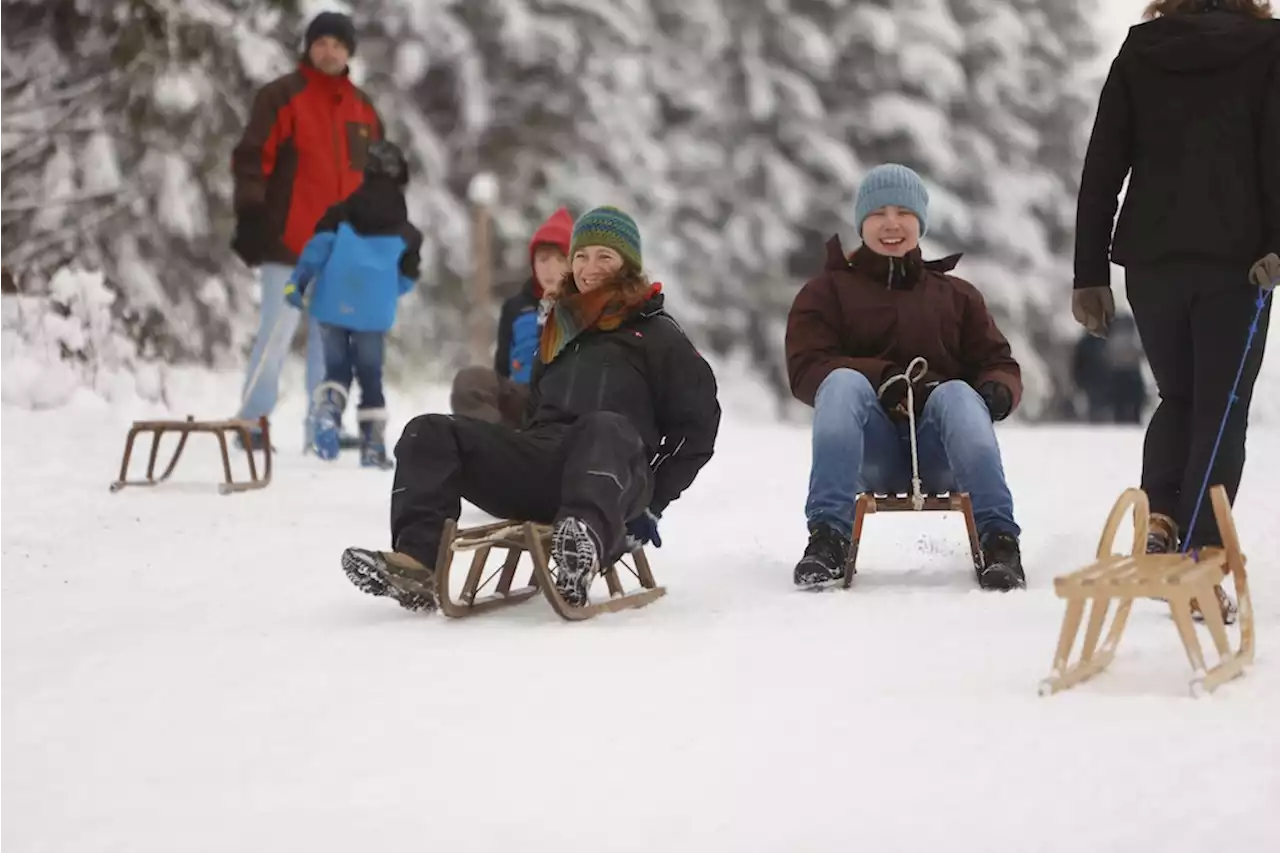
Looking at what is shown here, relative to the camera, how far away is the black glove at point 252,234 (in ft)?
24.7

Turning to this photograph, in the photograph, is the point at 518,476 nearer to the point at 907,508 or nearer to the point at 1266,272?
the point at 907,508

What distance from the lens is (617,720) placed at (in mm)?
2572

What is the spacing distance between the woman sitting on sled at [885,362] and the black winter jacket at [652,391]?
0.41 m

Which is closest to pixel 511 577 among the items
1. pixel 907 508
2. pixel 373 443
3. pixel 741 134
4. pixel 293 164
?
pixel 907 508

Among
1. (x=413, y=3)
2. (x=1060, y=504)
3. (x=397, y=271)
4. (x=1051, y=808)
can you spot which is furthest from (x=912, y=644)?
(x=413, y=3)

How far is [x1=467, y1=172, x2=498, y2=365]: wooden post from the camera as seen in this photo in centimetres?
1329

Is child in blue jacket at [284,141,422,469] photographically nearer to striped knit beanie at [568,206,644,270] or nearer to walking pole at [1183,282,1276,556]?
striped knit beanie at [568,206,644,270]

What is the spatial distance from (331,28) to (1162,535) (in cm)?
502

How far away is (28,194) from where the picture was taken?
10.6 metres

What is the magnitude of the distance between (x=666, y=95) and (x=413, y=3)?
2.31m

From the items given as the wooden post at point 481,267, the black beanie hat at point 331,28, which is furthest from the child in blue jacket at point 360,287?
the wooden post at point 481,267

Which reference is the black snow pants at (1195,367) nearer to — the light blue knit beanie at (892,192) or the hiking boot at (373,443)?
the light blue knit beanie at (892,192)

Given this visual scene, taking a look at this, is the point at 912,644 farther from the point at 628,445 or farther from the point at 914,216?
the point at 914,216

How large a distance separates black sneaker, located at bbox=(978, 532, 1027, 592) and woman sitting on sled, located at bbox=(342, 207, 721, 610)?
728 mm
